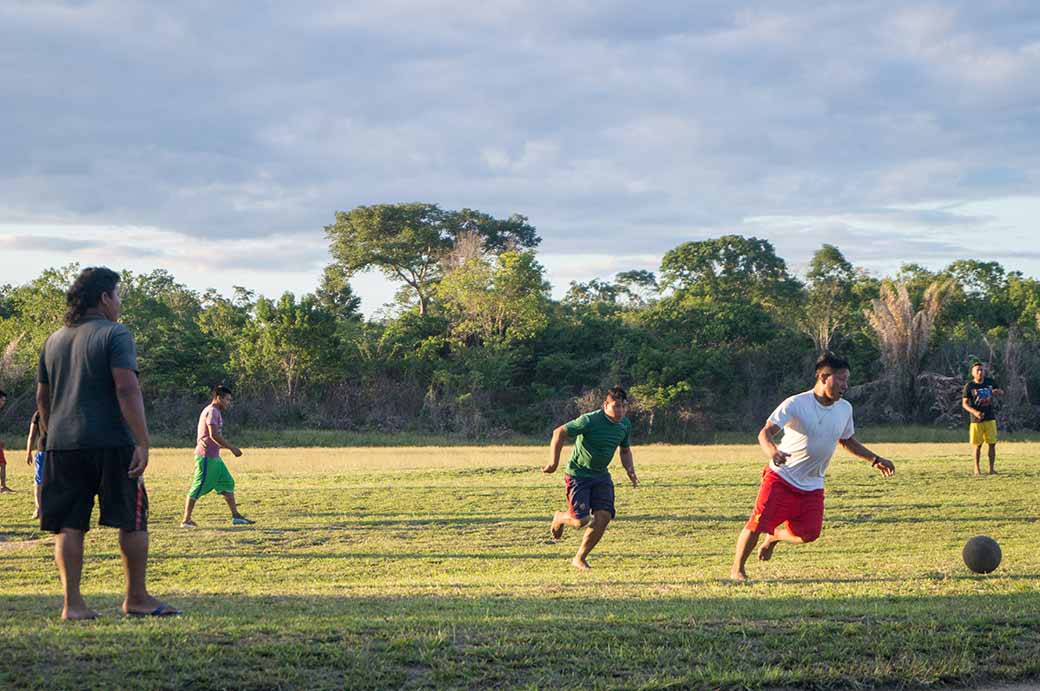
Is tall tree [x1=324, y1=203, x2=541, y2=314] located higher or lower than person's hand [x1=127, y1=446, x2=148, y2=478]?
higher

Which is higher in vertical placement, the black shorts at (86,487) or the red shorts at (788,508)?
the black shorts at (86,487)

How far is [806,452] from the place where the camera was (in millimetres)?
9359

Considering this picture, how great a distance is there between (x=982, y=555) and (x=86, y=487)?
7.63 meters

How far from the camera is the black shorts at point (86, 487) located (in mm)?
6730

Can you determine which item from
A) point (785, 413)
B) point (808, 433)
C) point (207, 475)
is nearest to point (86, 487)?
point (785, 413)

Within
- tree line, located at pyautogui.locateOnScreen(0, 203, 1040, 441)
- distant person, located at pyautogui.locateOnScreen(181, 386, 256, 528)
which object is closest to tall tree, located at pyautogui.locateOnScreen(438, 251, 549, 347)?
tree line, located at pyautogui.locateOnScreen(0, 203, 1040, 441)

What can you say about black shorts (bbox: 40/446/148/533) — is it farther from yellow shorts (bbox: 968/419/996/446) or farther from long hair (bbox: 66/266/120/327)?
yellow shorts (bbox: 968/419/996/446)

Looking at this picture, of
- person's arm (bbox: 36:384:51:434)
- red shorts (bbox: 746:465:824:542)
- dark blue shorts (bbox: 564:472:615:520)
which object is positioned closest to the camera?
person's arm (bbox: 36:384:51:434)

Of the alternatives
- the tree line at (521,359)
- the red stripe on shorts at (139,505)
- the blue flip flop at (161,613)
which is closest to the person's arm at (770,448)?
the blue flip flop at (161,613)

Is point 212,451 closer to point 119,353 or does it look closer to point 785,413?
point 785,413

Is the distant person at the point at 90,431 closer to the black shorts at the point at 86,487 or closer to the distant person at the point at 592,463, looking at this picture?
the black shorts at the point at 86,487

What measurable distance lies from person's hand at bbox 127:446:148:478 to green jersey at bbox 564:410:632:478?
209 inches

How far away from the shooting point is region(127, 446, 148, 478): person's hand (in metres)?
6.70

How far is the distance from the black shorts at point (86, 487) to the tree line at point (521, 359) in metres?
42.6
